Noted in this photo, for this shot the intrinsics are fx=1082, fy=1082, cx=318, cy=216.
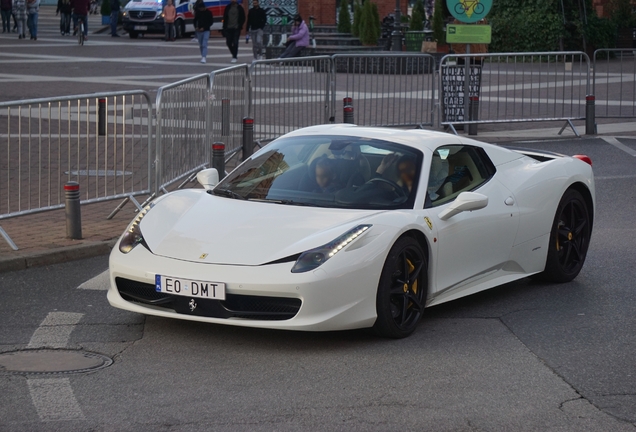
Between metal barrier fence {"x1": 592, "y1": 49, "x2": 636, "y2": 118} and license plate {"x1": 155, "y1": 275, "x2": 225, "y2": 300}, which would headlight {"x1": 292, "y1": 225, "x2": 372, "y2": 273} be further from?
metal barrier fence {"x1": 592, "y1": 49, "x2": 636, "y2": 118}

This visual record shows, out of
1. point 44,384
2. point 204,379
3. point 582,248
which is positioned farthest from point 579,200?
point 44,384

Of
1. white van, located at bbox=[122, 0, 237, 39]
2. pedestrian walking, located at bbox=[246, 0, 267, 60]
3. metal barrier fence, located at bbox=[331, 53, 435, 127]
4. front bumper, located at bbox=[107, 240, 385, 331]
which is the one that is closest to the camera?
front bumper, located at bbox=[107, 240, 385, 331]

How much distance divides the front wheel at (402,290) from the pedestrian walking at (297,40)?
2426 cm

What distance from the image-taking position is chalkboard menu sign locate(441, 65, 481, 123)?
17.9 meters

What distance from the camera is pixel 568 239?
314 inches

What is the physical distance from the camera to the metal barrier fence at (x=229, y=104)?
11.9 m

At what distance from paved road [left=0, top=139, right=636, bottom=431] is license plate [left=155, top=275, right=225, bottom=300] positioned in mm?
320

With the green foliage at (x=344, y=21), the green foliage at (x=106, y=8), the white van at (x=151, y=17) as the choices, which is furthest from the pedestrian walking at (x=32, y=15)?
the green foliage at (x=344, y=21)

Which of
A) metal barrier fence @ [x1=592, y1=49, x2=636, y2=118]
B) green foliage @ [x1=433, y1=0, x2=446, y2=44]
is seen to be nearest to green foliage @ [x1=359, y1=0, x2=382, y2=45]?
green foliage @ [x1=433, y1=0, x2=446, y2=44]

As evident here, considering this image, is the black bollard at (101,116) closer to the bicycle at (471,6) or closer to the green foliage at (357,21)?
the bicycle at (471,6)

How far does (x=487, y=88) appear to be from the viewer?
62.5 ft

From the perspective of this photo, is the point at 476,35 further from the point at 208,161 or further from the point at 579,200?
the point at 579,200

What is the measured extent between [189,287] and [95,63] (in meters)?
25.7

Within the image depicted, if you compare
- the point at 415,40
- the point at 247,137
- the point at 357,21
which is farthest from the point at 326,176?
the point at 357,21
